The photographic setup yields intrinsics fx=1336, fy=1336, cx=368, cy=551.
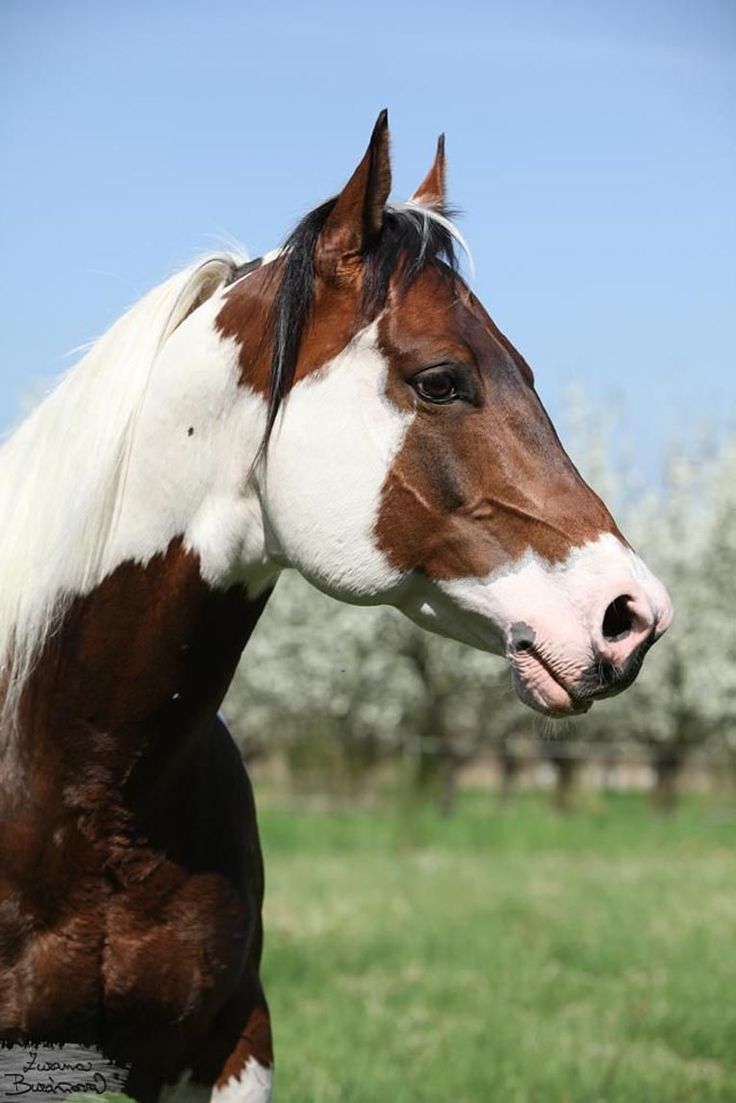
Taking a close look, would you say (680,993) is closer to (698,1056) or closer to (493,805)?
(698,1056)

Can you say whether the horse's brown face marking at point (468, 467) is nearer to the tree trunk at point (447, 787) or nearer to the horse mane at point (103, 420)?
the horse mane at point (103, 420)

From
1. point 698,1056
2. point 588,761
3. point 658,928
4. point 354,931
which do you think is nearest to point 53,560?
point 698,1056

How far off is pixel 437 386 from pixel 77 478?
2.66ft

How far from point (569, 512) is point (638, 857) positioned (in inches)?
571

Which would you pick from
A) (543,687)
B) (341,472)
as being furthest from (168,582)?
(543,687)

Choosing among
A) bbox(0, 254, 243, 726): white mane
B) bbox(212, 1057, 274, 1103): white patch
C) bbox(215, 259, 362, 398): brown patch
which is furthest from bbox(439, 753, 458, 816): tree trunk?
bbox(215, 259, 362, 398): brown patch

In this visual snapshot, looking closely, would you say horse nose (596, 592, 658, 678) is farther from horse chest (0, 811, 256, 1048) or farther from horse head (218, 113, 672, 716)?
horse chest (0, 811, 256, 1048)

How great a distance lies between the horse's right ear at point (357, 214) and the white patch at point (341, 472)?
0.17 m

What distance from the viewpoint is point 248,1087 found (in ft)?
9.77

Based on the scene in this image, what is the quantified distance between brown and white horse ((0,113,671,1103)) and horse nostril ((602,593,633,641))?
3.5 inches

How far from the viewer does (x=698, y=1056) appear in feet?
20.0

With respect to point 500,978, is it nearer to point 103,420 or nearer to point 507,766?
point 103,420

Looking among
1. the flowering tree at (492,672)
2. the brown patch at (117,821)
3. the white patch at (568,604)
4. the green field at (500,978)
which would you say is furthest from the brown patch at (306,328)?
the flowering tree at (492,672)

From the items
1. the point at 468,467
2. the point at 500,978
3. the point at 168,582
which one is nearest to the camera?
the point at 468,467
